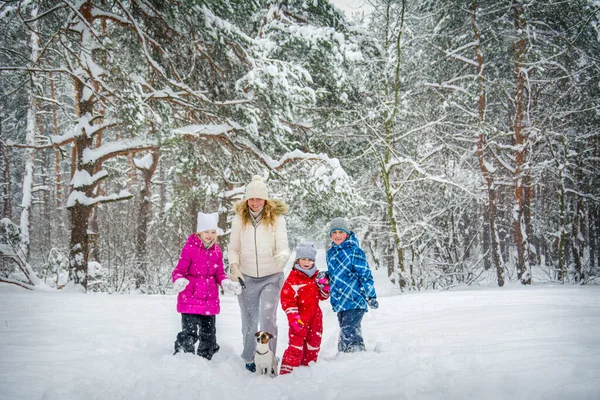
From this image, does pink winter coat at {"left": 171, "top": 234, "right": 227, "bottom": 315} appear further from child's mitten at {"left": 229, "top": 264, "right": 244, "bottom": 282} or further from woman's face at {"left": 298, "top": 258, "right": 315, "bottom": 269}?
woman's face at {"left": 298, "top": 258, "right": 315, "bottom": 269}

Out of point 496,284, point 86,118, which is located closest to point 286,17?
point 86,118

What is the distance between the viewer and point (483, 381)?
7.38ft

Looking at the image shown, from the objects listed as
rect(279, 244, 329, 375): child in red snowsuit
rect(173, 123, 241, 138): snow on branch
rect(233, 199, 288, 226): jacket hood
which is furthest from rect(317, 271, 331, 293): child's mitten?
rect(173, 123, 241, 138): snow on branch

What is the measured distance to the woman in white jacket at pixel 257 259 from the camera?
3.57 m

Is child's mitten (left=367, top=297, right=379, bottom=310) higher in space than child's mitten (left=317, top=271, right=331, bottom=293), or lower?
lower

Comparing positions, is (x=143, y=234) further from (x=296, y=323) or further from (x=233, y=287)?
(x=296, y=323)

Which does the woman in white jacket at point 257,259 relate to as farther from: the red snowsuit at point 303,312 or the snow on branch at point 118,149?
the snow on branch at point 118,149

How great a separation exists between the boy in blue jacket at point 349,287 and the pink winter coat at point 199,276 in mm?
1293

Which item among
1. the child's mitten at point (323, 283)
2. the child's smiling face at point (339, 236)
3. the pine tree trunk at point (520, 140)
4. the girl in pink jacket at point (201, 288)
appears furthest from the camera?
the pine tree trunk at point (520, 140)

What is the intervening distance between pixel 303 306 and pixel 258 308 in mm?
507

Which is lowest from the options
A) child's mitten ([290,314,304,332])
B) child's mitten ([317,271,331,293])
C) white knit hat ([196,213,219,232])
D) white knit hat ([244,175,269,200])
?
child's mitten ([290,314,304,332])

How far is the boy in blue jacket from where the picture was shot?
370 centimetres

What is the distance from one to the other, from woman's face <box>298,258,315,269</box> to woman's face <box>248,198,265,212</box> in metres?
0.75

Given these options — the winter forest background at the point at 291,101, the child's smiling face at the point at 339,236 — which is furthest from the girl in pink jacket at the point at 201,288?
the winter forest background at the point at 291,101
